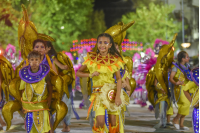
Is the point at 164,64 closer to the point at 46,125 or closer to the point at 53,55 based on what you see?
the point at 53,55

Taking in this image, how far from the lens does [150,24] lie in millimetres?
29547

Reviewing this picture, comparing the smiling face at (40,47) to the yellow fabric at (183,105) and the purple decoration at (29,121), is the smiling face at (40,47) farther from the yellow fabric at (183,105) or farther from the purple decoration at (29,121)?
the yellow fabric at (183,105)

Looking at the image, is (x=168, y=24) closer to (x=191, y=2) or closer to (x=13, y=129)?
(x=191, y=2)

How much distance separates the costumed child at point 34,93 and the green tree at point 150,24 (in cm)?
2499

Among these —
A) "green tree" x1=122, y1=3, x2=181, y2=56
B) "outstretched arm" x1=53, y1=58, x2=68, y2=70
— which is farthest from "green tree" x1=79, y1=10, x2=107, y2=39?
"outstretched arm" x1=53, y1=58, x2=68, y2=70


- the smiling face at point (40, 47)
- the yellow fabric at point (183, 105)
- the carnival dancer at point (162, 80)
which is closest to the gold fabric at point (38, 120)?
the smiling face at point (40, 47)

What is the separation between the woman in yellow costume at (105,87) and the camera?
11.4ft

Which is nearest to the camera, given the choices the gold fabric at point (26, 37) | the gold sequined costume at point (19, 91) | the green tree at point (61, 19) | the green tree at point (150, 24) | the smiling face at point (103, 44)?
the smiling face at point (103, 44)

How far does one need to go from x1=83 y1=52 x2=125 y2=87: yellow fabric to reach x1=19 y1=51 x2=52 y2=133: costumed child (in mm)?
614

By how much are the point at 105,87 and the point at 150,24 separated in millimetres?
26903

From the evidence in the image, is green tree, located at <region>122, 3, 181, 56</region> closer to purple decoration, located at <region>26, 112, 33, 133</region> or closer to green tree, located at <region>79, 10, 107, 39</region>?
green tree, located at <region>79, 10, 107, 39</region>

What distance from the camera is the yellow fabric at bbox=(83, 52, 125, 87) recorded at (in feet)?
11.6

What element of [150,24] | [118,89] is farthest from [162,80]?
[150,24]

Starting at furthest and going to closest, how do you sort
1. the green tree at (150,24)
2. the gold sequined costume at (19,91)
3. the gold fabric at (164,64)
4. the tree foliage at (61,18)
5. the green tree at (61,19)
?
the green tree at (150,24) → the green tree at (61,19) → the tree foliage at (61,18) → the gold fabric at (164,64) → the gold sequined costume at (19,91)
